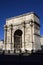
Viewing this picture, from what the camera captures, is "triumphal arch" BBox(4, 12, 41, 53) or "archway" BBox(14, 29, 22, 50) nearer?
"triumphal arch" BBox(4, 12, 41, 53)

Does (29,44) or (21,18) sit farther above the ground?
(21,18)

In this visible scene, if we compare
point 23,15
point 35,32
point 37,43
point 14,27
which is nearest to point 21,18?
point 23,15

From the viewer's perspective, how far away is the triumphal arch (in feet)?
78.2

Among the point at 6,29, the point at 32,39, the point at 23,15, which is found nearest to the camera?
the point at 32,39

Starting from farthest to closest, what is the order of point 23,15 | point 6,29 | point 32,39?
point 6,29 < point 23,15 < point 32,39

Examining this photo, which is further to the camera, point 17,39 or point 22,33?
point 17,39

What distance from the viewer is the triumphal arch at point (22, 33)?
23.8 meters

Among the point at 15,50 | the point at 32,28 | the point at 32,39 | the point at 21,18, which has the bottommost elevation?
the point at 15,50

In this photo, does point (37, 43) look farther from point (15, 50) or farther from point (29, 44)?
point (15, 50)

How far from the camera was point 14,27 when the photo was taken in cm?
2670

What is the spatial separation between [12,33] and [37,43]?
579cm

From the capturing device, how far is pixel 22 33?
2520 cm

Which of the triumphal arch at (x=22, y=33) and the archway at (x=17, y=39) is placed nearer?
the triumphal arch at (x=22, y=33)

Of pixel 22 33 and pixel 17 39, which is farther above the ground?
pixel 22 33
